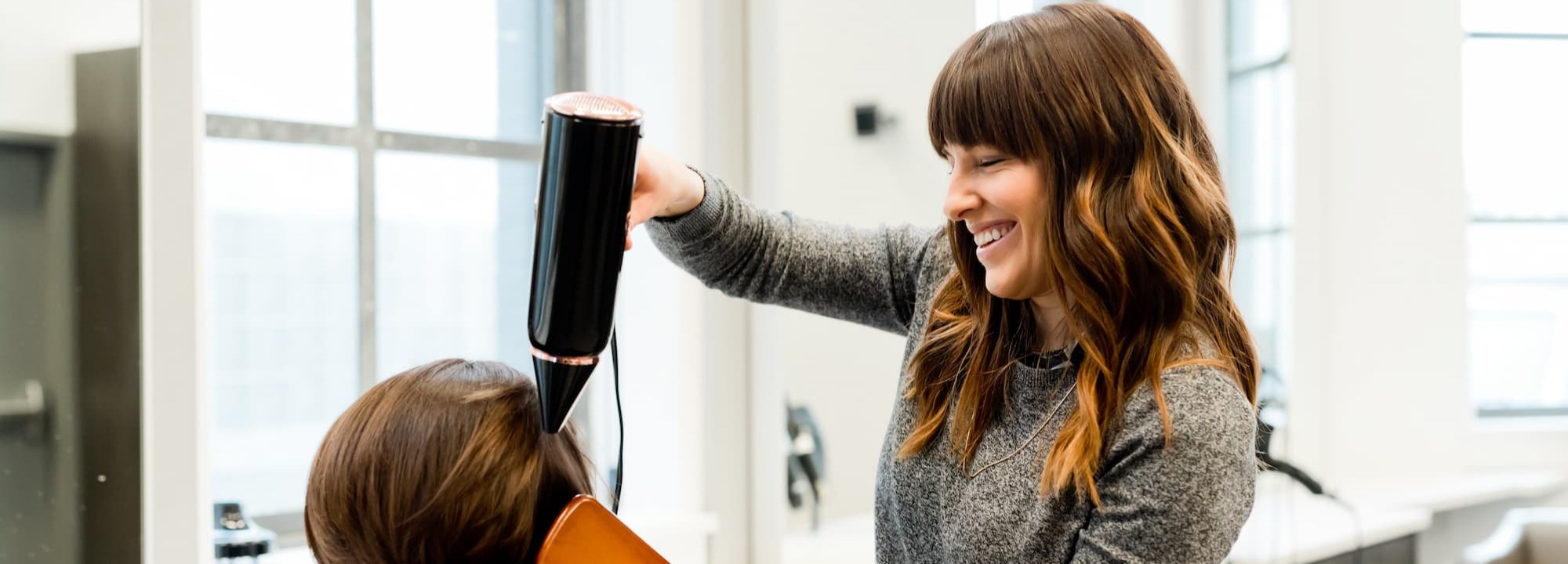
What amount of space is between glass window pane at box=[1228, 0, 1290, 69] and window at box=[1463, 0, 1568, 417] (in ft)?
2.45

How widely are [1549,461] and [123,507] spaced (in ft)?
12.8

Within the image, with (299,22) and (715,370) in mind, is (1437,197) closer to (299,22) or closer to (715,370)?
(715,370)

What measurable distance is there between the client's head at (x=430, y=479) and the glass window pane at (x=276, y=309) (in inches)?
42.8

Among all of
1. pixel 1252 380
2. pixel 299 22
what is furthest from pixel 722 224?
pixel 299 22

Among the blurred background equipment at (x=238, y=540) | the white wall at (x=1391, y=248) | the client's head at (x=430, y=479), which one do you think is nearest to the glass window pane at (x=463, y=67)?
the blurred background equipment at (x=238, y=540)

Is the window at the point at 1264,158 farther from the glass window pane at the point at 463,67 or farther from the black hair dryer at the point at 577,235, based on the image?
the black hair dryer at the point at 577,235

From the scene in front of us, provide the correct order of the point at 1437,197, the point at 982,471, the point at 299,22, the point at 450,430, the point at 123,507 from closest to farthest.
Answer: the point at 450,430 < the point at 982,471 < the point at 123,507 < the point at 299,22 < the point at 1437,197

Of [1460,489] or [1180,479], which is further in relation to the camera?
[1460,489]

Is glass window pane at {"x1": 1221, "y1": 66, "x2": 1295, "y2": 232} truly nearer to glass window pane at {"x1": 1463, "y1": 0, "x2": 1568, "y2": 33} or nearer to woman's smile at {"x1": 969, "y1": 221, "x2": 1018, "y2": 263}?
glass window pane at {"x1": 1463, "y1": 0, "x2": 1568, "y2": 33}

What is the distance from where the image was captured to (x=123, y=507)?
1301 mm

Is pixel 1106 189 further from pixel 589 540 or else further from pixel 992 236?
pixel 589 540

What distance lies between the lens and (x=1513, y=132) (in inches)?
147

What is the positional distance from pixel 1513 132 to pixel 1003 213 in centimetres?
346

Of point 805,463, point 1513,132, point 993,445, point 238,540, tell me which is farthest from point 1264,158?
point 238,540
